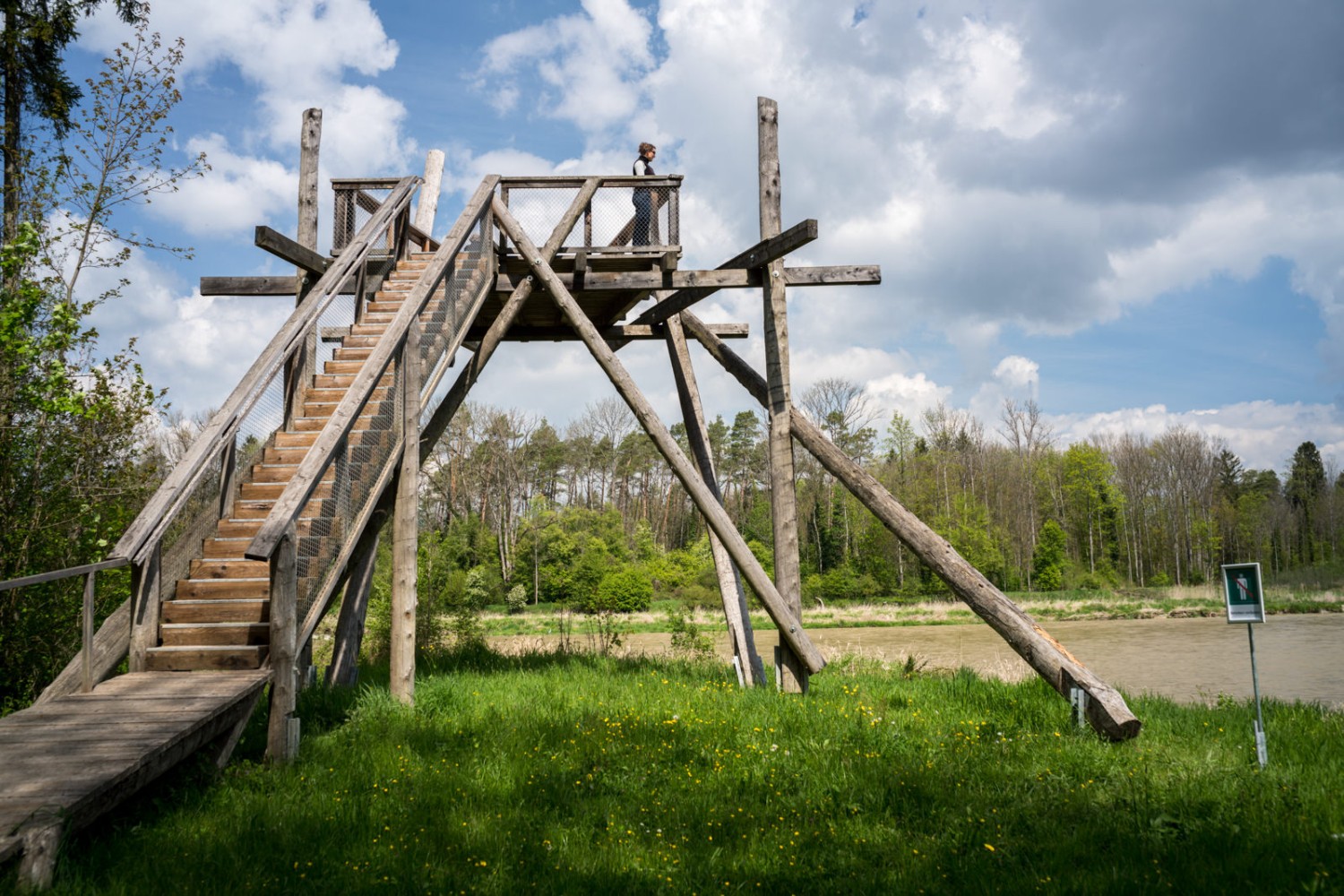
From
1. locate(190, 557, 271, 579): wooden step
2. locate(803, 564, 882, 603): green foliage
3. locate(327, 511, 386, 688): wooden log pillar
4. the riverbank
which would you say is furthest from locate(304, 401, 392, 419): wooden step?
locate(803, 564, 882, 603): green foliage

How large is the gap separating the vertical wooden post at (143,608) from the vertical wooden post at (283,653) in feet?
3.29

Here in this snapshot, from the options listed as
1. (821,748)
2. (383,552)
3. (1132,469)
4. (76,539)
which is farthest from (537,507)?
(1132,469)

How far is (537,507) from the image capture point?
3938 centimetres

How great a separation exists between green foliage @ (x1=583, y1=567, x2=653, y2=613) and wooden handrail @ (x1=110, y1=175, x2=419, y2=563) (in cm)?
2481

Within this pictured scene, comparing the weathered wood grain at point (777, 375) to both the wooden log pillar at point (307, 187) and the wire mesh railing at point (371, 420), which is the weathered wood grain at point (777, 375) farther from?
the wooden log pillar at point (307, 187)

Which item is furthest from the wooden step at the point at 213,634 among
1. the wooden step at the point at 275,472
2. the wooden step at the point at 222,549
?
the wooden step at the point at 275,472

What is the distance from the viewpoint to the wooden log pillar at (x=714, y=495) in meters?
9.31

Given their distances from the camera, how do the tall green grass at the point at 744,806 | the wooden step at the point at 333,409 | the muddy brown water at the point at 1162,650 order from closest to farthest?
the tall green grass at the point at 744,806, the wooden step at the point at 333,409, the muddy brown water at the point at 1162,650

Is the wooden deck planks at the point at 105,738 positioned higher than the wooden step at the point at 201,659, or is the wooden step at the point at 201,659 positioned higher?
the wooden step at the point at 201,659

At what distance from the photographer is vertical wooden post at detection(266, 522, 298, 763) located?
552cm

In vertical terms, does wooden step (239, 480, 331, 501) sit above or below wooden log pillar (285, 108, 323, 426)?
below

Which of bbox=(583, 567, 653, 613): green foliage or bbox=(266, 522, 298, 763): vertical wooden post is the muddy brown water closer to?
bbox=(583, 567, 653, 613): green foliage

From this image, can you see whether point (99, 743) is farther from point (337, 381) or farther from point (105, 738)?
point (337, 381)

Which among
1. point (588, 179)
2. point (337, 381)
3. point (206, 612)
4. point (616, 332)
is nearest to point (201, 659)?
point (206, 612)
